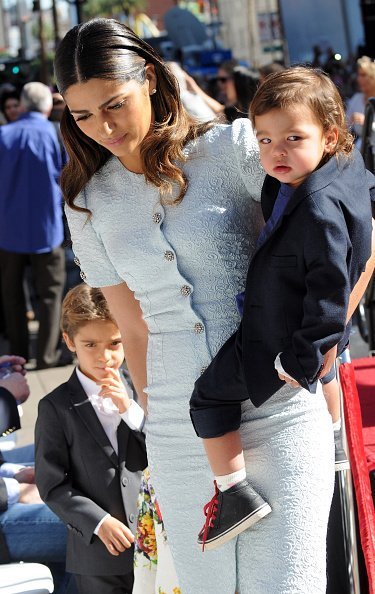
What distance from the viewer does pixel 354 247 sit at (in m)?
2.11

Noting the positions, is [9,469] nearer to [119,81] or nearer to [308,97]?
[119,81]

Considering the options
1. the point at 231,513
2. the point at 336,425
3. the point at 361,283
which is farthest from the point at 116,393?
the point at 361,283

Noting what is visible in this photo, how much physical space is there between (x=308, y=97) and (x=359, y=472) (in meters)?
1.24

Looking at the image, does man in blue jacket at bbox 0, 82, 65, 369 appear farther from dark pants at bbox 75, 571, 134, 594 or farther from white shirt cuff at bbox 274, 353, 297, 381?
white shirt cuff at bbox 274, 353, 297, 381

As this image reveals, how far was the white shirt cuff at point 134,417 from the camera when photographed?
11.1 ft

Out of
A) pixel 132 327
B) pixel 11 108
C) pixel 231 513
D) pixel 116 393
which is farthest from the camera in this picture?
pixel 11 108

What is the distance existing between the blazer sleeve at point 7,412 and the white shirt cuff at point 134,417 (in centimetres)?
37

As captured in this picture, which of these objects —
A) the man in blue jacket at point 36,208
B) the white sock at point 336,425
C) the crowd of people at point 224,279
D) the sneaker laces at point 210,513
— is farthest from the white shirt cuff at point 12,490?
the man in blue jacket at point 36,208

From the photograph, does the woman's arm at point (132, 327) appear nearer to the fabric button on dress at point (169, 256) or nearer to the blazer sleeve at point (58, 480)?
the fabric button on dress at point (169, 256)

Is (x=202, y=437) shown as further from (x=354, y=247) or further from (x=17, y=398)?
(x=17, y=398)

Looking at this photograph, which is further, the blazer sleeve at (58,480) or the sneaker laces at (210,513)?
the blazer sleeve at (58,480)

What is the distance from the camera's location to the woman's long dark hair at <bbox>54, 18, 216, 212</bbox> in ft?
7.39

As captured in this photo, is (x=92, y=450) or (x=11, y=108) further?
(x=11, y=108)

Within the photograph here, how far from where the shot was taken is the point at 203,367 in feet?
7.47
